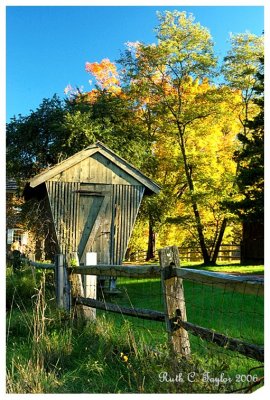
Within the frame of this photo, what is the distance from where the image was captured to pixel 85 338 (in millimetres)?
5699

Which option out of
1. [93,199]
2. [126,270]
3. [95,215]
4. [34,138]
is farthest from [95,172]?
[34,138]

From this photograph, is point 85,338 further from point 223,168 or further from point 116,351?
point 223,168

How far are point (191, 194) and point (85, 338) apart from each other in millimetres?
12726

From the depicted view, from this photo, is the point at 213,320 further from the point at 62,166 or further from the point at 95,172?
the point at 62,166

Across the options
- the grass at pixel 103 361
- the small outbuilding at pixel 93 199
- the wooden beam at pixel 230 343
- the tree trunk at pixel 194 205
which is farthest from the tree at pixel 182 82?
the wooden beam at pixel 230 343

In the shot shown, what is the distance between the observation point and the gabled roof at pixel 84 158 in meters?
11.4

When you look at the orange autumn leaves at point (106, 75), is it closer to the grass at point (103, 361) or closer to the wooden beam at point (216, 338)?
the grass at point (103, 361)

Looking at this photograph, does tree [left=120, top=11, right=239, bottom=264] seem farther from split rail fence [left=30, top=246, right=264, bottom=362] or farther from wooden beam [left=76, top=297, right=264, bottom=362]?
wooden beam [left=76, top=297, right=264, bottom=362]

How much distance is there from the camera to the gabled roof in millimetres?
11445

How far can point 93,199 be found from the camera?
11781 mm

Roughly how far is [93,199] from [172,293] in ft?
23.9

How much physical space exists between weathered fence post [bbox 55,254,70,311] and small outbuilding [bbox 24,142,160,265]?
378 cm

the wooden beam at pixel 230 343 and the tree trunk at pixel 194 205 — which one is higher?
the tree trunk at pixel 194 205

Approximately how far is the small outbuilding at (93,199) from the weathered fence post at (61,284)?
3.78 meters
